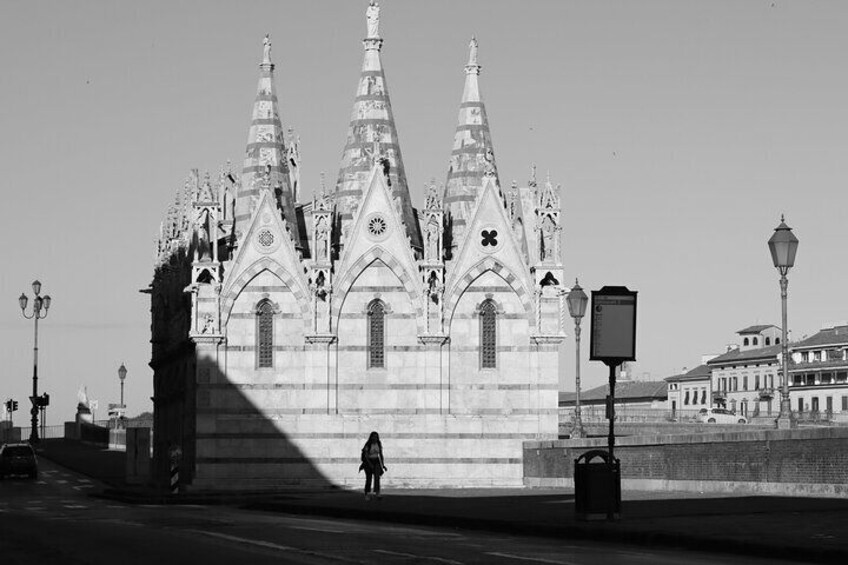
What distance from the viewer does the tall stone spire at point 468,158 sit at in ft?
212

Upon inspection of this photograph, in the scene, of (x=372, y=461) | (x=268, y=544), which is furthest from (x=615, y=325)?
(x=372, y=461)

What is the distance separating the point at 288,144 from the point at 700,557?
164 ft

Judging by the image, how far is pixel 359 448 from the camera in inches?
2457

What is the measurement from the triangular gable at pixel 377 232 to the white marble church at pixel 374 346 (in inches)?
1.9

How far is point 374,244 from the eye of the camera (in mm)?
62094

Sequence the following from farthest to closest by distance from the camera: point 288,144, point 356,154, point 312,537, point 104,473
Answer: point 104,473 < point 288,144 < point 356,154 < point 312,537

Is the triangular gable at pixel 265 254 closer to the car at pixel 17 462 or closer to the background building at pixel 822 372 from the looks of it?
the car at pixel 17 462

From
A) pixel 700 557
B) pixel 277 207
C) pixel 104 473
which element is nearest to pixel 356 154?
pixel 277 207

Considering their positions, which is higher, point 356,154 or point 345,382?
point 356,154

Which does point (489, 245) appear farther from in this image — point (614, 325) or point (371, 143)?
point (614, 325)

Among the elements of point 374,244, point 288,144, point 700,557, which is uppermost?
point 288,144

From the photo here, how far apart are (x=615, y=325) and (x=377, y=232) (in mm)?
31740

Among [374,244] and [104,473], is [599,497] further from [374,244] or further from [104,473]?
[104,473]

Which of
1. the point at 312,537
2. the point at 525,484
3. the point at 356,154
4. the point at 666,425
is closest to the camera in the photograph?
the point at 312,537
